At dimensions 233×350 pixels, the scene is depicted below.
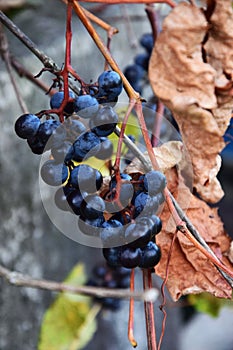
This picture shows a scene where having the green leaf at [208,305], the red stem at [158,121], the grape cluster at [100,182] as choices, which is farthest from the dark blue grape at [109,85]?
the green leaf at [208,305]

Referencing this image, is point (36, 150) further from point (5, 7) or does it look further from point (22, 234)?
point (5, 7)

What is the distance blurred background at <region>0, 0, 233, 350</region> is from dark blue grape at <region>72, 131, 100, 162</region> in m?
0.53

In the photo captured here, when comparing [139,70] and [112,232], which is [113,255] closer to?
[112,232]

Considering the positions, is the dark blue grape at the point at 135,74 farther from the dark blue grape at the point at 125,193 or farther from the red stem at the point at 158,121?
the dark blue grape at the point at 125,193

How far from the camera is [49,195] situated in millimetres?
1161

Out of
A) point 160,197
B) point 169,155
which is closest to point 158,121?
point 169,155

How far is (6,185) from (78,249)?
32cm

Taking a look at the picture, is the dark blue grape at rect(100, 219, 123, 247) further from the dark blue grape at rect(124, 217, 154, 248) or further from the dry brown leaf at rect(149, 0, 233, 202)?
the dry brown leaf at rect(149, 0, 233, 202)

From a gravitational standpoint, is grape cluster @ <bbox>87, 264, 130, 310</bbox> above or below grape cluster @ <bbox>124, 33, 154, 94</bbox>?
below

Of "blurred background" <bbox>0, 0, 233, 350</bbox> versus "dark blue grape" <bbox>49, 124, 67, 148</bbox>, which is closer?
"dark blue grape" <bbox>49, 124, 67, 148</bbox>

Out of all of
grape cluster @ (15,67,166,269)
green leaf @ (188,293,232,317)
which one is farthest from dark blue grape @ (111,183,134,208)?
green leaf @ (188,293,232,317)

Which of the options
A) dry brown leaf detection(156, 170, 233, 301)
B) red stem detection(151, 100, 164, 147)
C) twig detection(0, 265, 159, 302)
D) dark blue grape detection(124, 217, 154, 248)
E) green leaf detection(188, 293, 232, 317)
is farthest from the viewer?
green leaf detection(188, 293, 232, 317)

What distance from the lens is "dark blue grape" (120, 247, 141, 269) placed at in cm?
56

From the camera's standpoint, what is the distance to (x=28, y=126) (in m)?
0.58
